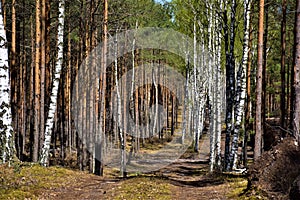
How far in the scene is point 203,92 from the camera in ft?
120

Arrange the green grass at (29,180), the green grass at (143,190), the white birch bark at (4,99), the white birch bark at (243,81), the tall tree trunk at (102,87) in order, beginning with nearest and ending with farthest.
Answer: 1. the green grass at (29,180)
2. the green grass at (143,190)
3. the white birch bark at (4,99)
4. the white birch bark at (243,81)
5. the tall tree trunk at (102,87)

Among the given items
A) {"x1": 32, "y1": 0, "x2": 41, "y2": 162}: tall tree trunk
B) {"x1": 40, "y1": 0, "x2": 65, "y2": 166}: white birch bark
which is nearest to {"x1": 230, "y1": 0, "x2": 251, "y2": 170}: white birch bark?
{"x1": 40, "y1": 0, "x2": 65, "y2": 166}: white birch bark

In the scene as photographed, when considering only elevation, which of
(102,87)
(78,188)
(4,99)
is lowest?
(78,188)

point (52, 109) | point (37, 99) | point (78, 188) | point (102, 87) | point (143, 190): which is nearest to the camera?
point (143, 190)

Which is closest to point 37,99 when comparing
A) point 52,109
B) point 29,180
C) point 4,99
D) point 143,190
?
point 52,109

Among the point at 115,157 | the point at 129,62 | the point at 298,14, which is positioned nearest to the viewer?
the point at 298,14

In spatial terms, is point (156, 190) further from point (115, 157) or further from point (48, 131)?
point (115, 157)

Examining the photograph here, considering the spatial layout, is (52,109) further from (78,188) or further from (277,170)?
(277,170)

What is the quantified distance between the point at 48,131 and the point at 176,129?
44.8 m

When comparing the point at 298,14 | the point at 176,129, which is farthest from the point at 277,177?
the point at 176,129

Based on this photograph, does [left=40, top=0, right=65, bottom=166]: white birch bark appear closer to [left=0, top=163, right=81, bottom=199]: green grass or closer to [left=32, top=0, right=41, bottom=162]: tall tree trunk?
[left=0, top=163, right=81, bottom=199]: green grass

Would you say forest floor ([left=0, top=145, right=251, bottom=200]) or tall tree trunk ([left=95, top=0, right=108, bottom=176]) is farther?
tall tree trunk ([left=95, top=0, right=108, bottom=176])

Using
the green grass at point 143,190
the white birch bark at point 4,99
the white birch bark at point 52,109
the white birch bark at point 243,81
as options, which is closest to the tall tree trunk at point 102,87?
the white birch bark at point 52,109

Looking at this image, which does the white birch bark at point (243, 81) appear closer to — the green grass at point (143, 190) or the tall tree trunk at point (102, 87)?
the green grass at point (143, 190)
